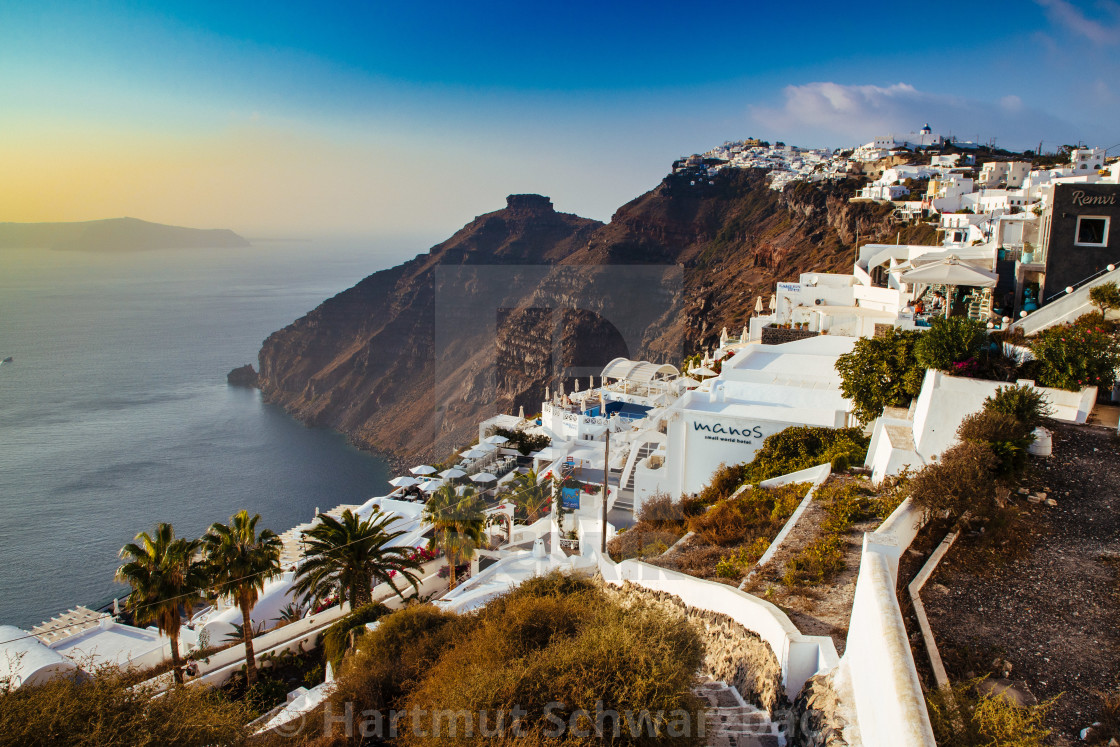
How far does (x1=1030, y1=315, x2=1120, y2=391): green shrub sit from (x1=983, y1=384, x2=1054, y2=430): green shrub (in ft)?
2.19

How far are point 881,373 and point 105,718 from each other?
1016cm

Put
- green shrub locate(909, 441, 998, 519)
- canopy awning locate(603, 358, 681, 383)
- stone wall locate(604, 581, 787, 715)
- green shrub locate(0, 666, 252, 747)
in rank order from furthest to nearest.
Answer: canopy awning locate(603, 358, 681, 383), green shrub locate(909, 441, 998, 519), stone wall locate(604, 581, 787, 715), green shrub locate(0, 666, 252, 747)

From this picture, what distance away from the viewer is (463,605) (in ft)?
32.5

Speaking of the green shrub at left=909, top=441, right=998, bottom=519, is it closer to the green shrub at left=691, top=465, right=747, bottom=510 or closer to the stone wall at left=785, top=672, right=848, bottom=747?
the stone wall at left=785, top=672, right=848, bottom=747

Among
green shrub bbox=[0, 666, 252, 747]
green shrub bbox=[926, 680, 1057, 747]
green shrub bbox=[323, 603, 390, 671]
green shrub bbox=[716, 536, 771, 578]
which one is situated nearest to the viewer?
green shrub bbox=[926, 680, 1057, 747]

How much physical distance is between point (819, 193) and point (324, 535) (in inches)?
1971

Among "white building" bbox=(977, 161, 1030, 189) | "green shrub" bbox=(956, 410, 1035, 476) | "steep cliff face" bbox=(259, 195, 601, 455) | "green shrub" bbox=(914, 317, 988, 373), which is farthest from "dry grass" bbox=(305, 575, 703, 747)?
"steep cliff face" bbox=(259, 195, 601, 455)

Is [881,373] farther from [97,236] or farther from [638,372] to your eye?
[97,236]

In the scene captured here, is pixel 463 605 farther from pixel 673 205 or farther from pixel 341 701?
pixel 673 205

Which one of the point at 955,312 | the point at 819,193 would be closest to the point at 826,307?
the point at 955,312

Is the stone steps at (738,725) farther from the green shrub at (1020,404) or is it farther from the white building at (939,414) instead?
the green shrub at (1020,404)

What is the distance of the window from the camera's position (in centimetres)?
1095

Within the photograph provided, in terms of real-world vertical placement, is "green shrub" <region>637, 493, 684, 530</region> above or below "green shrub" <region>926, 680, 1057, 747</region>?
below

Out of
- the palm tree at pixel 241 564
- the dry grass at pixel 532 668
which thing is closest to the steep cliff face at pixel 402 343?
the palm tree at pixel 241 564
